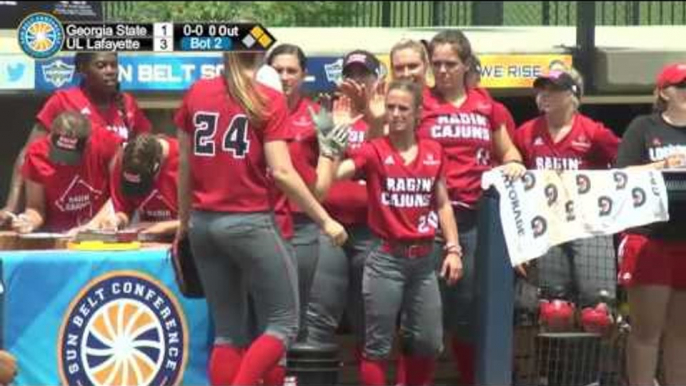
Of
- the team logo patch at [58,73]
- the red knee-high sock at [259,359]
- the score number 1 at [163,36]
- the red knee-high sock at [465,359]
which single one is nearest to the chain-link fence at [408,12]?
the team logo patch at [58,73]

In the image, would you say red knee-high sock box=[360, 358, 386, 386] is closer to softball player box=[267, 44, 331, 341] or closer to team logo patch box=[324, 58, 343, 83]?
softball player box=[267, 44, 331, 341]

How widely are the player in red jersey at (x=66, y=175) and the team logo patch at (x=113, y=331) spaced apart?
554mm

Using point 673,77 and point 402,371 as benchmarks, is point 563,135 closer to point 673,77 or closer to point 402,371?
point 673,77

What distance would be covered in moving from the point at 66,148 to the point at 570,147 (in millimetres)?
2533

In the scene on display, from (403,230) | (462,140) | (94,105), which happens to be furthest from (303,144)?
(94,105)

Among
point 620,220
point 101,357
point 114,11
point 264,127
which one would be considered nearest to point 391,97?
point 264,127

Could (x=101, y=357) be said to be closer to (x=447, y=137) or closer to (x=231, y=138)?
(x=231, y=138)

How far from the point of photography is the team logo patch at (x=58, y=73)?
8.34 m

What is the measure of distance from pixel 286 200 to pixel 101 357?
1.23 m

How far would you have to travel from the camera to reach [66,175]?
7.77m

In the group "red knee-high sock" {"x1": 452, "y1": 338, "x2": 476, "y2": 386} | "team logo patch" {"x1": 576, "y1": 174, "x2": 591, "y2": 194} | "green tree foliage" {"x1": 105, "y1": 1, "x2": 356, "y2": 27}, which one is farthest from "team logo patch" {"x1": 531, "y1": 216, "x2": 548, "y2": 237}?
"green tree foliage" {"x1": 105, "y1": 1, "x2": 356, "y2": 27}

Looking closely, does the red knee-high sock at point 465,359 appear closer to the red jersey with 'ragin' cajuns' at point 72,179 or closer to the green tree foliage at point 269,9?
the red jersey with 'ragin' cajuns' at point 72,179

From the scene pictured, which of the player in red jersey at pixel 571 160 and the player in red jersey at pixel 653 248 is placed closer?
the player in red jersey at pixel 653 248

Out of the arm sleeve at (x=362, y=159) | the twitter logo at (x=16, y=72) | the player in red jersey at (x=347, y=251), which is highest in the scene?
the twitter logo at (x=16, y=72)
